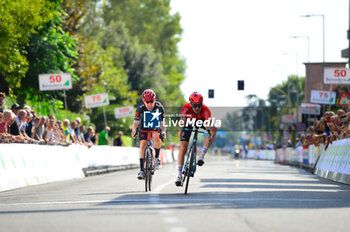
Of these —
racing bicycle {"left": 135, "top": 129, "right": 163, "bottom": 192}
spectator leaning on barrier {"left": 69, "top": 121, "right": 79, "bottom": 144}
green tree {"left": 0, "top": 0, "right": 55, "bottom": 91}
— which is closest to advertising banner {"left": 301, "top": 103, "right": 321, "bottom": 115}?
green tree {"left": 0, "top": 0, "right": 55, "bottom": 91}

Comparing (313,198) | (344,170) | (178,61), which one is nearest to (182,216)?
(313,198)

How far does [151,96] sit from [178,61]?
272 feet

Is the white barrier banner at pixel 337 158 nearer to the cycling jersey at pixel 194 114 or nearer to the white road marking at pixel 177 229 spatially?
the cycling jersey at pixel 194 114

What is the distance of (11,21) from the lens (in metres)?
30.4

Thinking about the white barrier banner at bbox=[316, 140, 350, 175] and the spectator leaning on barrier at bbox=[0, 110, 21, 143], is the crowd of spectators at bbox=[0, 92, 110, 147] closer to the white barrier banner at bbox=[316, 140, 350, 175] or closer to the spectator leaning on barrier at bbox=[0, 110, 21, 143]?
the spectator leaning on barrier at bbox=[0, 110, 21, 143]

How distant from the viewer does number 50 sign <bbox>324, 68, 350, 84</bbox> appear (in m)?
33.8

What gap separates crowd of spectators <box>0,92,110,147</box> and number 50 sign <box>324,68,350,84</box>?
36.5ft

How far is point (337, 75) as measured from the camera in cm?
3441

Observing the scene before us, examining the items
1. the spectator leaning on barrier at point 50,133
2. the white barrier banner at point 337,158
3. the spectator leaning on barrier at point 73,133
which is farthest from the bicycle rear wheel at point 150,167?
the spectator leaning on barrier at point 73,133

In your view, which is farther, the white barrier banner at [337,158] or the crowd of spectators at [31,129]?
the white barrier banner at [337,158]

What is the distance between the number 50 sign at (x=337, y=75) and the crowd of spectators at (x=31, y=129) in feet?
36.5

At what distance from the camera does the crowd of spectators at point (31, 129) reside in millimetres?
19344

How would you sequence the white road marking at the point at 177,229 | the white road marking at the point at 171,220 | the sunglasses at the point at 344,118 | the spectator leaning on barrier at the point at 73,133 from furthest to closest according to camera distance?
the spectator leaning on barrier at the point at 73,133 → the sunglasses at the point at 344,118 → the white road marking at the point at 171,220 → the white road marking at the point at 177,229

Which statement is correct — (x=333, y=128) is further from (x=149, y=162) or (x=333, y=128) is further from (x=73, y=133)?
(x=149, y=162)
